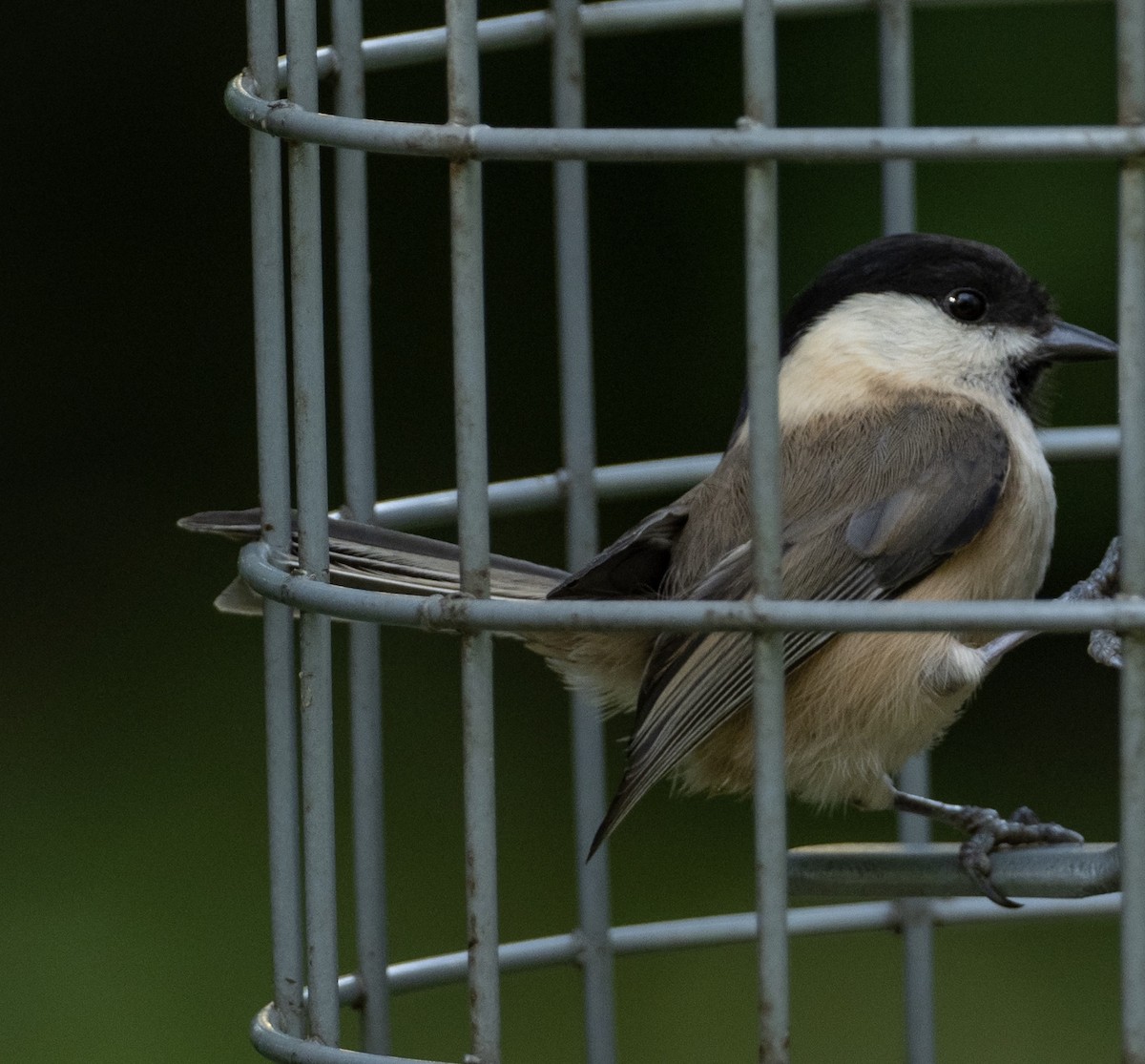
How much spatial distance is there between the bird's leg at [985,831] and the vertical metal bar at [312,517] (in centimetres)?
49

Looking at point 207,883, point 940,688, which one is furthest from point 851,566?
point 207,883

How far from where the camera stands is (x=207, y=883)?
3383 millimetres

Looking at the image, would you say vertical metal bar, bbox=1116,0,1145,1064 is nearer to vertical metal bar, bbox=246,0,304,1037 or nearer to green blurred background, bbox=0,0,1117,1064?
vertical metal bar, bbox=246,0,304,1037

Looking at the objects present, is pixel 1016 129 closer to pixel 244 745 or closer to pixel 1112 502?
pixel 1112 502

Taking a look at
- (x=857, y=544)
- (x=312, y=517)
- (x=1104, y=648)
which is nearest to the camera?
(x=312, y=517)

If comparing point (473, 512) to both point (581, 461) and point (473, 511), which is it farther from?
point (581, 461)

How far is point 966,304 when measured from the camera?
2104mm

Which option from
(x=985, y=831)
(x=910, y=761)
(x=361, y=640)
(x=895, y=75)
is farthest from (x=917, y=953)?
(x=895, y=75)

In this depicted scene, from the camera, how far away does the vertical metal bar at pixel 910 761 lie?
6.89 feet

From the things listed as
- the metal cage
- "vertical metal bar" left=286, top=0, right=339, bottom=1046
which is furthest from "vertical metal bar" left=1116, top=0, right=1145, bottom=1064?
"vertical metal bar" left=286, top=0, right=339, bottom=1046

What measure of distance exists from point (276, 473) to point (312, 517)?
A: 0.10 metres

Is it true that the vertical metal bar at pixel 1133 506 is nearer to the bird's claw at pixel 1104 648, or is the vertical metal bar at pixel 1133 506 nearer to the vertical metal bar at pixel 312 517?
the bird's claw at pixel 1104 648

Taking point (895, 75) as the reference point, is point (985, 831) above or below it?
below

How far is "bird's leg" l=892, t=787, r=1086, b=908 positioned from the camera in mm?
1580
